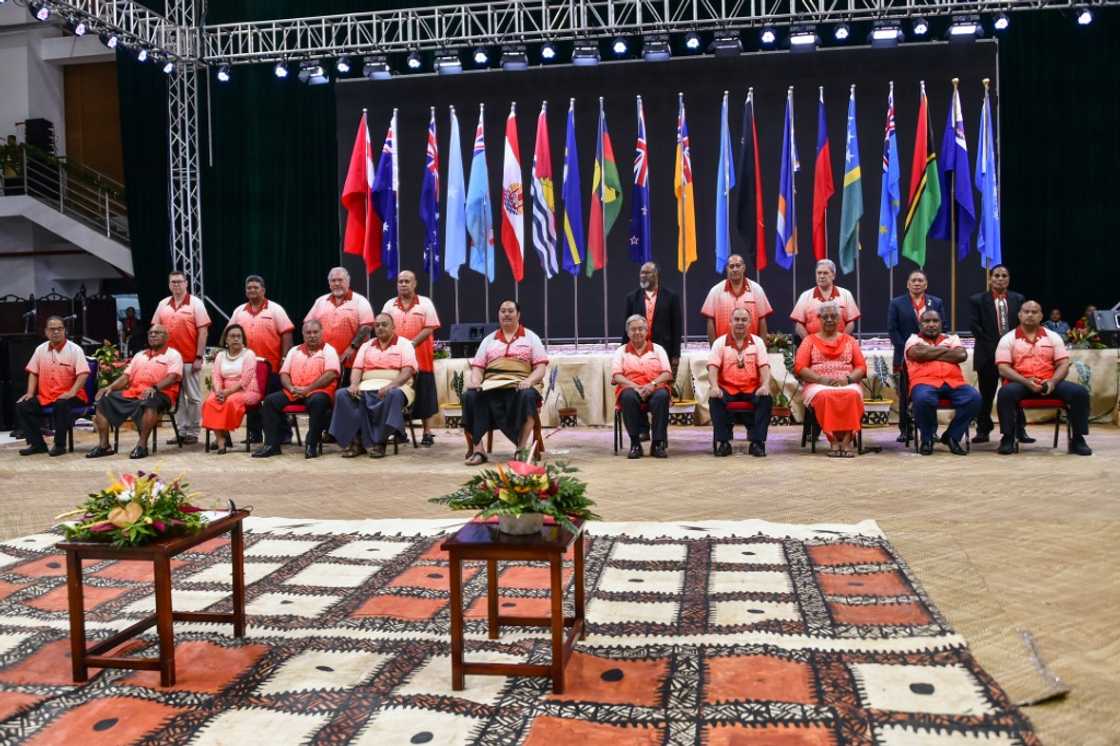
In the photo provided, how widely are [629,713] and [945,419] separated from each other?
761cm

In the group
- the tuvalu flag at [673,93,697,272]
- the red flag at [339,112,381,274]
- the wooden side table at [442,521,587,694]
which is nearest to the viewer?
the wooden side table at [442,521,587,694]

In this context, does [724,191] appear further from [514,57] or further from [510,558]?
[510,558]

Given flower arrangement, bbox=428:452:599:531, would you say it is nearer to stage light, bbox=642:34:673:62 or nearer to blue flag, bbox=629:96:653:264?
blue flag, bbox=629:96:653:264

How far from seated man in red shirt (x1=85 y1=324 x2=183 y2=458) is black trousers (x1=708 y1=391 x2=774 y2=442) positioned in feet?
14.9

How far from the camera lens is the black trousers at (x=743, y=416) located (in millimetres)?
7844

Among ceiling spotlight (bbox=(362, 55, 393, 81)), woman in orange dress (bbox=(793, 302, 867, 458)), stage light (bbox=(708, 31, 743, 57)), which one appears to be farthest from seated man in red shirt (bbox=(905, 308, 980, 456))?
ceiling spotlight (bbox=(362, 55, 393, 81))

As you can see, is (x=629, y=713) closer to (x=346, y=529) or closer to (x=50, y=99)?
(x=346, y=529)

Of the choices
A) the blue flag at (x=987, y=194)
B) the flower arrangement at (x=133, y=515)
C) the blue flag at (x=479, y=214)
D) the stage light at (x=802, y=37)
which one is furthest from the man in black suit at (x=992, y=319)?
the flower arrangement at (x=133, y=515)

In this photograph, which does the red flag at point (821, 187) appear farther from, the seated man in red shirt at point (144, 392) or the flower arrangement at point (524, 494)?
the flower arrangement at point (524, 494)

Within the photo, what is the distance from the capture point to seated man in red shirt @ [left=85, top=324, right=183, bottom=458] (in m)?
8.65

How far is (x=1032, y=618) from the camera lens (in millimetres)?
3510

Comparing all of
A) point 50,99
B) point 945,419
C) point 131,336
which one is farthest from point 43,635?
point 50,99

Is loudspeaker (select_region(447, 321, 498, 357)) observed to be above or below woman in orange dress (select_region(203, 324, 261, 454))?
above

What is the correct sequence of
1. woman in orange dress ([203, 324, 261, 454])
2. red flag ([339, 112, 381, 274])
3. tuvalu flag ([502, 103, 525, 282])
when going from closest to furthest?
woman in orange dress ([203, 324, 261, 454])
tuvalu flag ([502, 103, 525, 282])
red flag ([339, 112, 381, 274])
